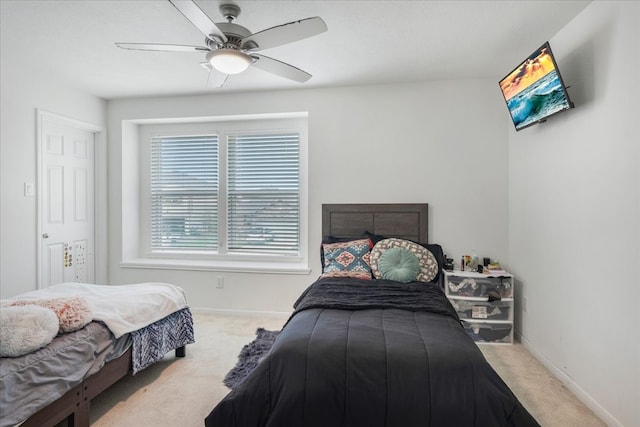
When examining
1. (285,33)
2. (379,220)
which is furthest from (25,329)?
(379,220)

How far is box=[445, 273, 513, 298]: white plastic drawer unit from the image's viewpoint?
2885 mm

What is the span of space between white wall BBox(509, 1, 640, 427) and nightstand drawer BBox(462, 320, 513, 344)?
19 centimetres

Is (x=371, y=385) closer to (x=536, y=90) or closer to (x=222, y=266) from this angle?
(x=536, y=90)

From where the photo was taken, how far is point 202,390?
2.20 m

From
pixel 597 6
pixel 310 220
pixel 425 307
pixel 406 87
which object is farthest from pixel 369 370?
pixel 406 87

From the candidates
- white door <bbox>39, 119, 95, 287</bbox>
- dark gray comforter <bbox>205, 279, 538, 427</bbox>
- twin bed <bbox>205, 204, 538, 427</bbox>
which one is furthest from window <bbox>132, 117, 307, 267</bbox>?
dark gray comforter <bbox>205, 279, 538, 427</bbox>

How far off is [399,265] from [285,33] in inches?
77.3

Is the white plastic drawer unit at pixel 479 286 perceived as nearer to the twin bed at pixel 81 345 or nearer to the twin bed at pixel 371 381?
the twin bed at pixel 371 381

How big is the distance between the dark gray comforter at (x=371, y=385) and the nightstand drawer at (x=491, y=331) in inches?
58.5

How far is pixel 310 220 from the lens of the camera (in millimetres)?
3559

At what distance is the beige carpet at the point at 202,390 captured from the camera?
6.28 feet

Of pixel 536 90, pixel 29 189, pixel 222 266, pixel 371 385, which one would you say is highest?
pixel 536 90

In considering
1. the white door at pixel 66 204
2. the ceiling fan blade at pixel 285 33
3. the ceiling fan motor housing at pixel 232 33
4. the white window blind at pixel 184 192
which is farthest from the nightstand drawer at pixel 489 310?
the white door at pixel 66 204

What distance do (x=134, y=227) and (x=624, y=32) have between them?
492cm
